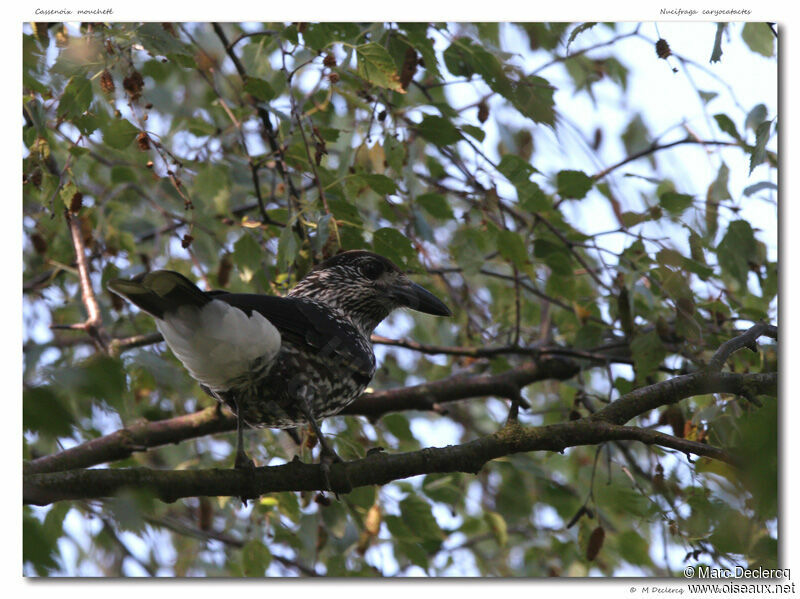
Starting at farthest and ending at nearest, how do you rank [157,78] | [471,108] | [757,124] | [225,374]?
1. [471,108]
2. [157,78]
3. [757,124]
4. [225,374]

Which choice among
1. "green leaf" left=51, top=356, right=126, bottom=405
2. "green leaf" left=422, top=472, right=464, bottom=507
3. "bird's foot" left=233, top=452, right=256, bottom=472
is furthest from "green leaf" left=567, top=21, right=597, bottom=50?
"green leaf" left=51, top=356, right=126, bottom=405

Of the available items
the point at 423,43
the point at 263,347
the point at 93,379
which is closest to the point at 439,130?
the point at 423,43

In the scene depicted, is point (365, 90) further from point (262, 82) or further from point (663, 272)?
point (663, 272)

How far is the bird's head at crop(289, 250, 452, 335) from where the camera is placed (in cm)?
317

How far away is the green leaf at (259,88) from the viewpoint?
269cm

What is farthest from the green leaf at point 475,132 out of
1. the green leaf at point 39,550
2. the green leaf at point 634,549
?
the green leaf at point 39,550

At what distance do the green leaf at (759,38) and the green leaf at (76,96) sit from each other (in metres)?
2.01

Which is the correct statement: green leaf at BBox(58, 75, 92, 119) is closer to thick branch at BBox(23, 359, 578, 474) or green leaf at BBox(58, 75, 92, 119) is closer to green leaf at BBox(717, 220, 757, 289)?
thick branch at BBox(23, 359, 578, 474)

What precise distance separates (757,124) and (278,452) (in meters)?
1.94

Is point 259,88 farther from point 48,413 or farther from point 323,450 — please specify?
point 48,413

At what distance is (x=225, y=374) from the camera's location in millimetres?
2504

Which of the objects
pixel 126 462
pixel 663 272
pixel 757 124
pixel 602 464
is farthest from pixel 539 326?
pixel 126 462

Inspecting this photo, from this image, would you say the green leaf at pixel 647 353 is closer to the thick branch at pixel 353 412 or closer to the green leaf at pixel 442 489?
the thick branch at pixel 353 412

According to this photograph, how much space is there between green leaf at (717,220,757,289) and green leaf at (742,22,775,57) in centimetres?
56
